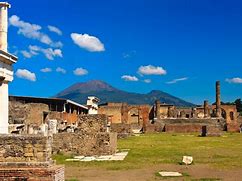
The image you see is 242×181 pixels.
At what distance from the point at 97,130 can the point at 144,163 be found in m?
4.41

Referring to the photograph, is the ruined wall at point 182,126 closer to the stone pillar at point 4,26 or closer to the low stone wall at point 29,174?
the stone pillar at point 4,26

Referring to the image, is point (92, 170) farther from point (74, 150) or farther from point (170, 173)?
point (74, 150)

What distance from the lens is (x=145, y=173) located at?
14789 millimetres

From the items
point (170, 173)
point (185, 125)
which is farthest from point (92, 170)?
point (185, 125)

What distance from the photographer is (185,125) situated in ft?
185

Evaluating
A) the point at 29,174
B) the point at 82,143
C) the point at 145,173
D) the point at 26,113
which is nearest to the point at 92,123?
the point at 82,143

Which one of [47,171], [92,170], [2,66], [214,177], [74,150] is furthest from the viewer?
A: [74,150]

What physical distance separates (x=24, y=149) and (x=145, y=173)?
17.6 ft

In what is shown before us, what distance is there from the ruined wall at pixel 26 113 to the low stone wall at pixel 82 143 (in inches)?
230

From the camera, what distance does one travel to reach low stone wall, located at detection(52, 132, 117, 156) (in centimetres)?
2114

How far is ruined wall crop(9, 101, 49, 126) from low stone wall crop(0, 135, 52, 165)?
16092 mm

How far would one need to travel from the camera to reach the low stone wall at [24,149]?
10391 mm

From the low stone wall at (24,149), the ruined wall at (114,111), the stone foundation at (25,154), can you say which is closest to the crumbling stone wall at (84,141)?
the stone foundation at (25,154)

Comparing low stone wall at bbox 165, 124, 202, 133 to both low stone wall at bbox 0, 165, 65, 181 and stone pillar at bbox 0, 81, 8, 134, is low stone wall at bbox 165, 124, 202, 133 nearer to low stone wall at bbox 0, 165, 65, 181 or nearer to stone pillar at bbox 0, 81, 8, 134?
stone pillar at bbox 0, 81, 8, 134
